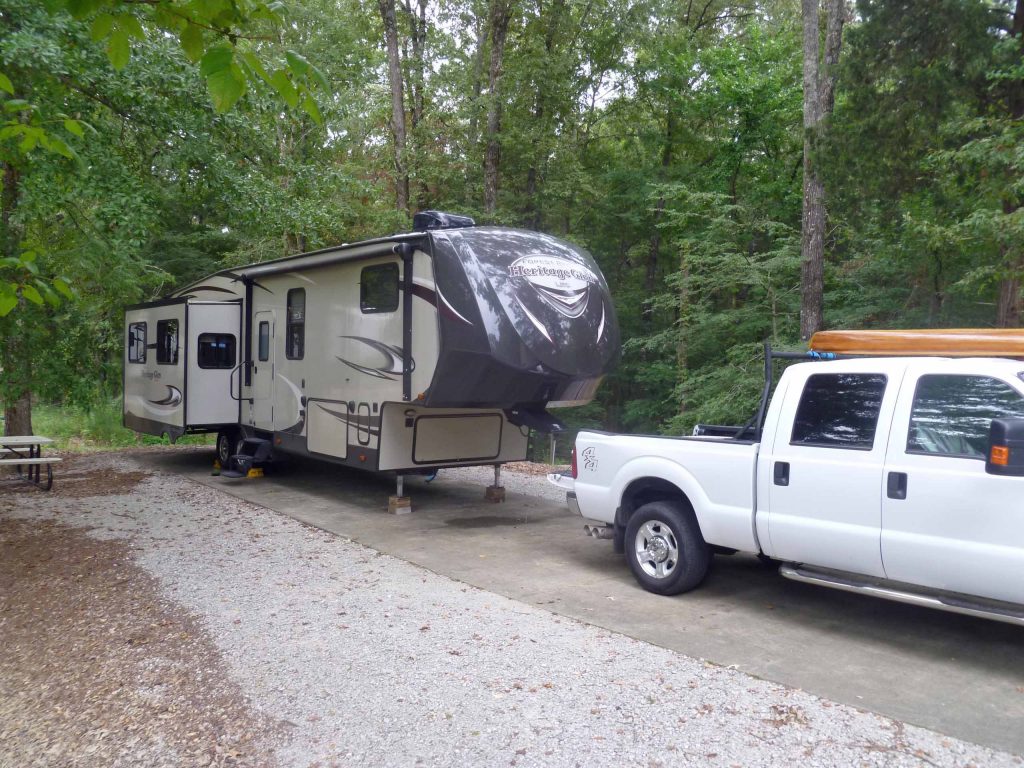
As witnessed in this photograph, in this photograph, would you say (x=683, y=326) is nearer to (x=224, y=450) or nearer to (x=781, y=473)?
(x=224, y=450)

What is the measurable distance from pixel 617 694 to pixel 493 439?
5838mm

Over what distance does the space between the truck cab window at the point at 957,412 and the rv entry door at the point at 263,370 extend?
8.80m

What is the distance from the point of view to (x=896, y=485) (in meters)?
5.01

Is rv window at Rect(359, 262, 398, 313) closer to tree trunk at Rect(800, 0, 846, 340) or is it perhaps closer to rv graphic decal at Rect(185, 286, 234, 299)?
rv graphic decal at Rect(185, 286, 234, 299)

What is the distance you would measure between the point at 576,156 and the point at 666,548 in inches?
700

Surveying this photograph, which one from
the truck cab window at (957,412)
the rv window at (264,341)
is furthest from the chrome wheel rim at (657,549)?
the rv window at (264,341)

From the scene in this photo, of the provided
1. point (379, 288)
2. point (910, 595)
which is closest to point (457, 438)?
point (379, 288)

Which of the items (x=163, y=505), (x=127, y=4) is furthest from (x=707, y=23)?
(x=127, y=4)

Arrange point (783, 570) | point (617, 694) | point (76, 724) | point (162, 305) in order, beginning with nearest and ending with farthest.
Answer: point (76, 724)
point (617, 694)
point (783, 570)
point (162, 305)

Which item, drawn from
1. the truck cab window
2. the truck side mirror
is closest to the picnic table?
the truck cab window

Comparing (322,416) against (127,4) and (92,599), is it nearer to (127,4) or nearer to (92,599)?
(92,599)

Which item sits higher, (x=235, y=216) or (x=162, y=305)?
(x=235, y=216)

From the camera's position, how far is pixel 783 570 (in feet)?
18.6

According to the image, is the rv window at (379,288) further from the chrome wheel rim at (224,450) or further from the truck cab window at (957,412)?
the truck cab window at (957,412)
